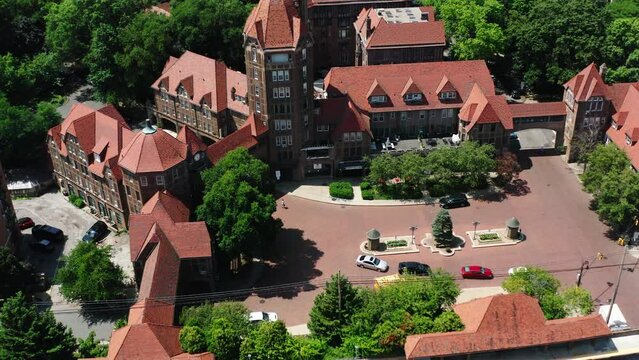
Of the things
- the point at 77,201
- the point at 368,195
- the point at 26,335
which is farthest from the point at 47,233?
the point at 368,195

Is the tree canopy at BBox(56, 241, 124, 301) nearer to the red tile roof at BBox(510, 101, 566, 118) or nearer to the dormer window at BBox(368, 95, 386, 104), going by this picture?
the dormer window at BBox(368, 95, 386, 104)

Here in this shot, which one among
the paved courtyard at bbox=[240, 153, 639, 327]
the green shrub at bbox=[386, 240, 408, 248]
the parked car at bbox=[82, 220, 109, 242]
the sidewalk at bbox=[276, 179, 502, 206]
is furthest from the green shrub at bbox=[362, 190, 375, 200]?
the parked car at bbox=[82, 220, 109, 242]

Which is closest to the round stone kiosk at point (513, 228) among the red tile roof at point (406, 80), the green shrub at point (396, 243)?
the green shrub at point (396, 243)

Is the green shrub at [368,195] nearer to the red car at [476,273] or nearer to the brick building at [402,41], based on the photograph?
the red car at [476,273]

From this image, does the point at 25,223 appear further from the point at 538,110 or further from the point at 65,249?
the point at 538,110

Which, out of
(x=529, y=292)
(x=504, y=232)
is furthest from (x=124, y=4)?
(x=529, y=292)
